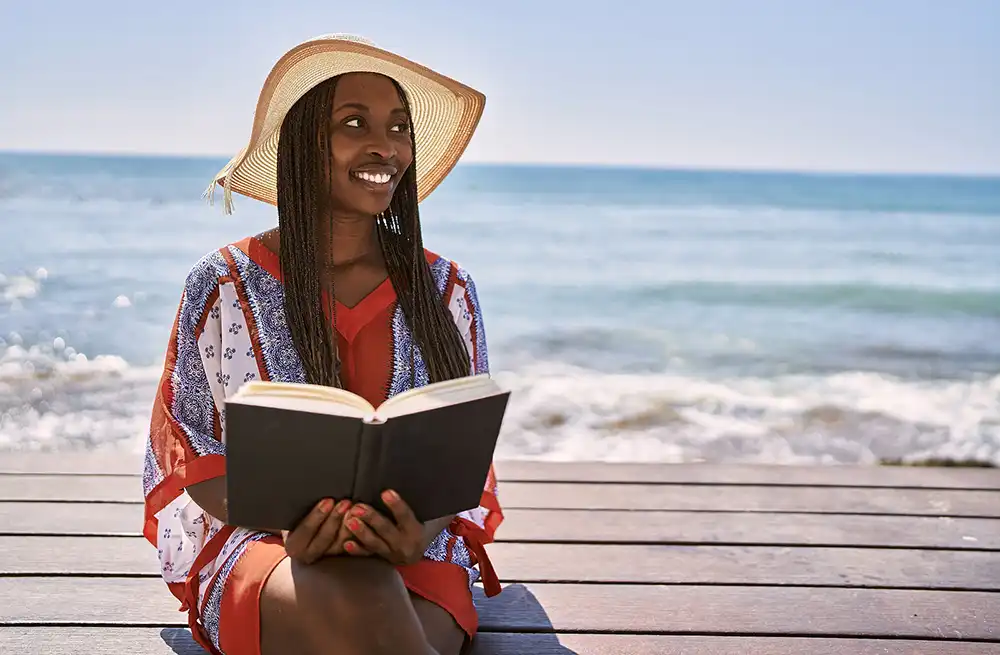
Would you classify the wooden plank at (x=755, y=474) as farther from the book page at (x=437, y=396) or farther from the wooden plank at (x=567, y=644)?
the book page at (x=437, y=396)

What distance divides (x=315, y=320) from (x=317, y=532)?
43 cm

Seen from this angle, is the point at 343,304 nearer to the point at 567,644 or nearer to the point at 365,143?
the point at 365,143

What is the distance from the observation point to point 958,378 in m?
6.94

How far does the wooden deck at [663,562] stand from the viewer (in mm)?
2006

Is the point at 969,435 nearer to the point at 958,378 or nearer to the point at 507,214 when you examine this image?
the point at 958,378

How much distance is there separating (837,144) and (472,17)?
10.3 metres

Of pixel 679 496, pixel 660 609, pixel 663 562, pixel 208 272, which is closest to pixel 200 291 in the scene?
pixel 208 272

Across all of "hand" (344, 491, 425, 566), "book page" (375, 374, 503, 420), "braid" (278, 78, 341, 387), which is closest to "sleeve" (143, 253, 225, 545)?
"braid" (278, 78, 341, 387)

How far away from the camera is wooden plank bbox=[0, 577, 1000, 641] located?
6.70ft

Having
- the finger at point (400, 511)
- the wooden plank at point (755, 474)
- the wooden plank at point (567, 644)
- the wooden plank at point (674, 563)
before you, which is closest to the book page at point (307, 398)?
the finger at point (400, 511)

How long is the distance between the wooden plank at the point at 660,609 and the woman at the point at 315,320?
7.4 inches

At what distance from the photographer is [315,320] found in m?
1.84

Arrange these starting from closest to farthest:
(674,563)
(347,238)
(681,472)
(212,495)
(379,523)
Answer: (379,523) < (212,495) < (347,238) < (674,563) < (681,472)

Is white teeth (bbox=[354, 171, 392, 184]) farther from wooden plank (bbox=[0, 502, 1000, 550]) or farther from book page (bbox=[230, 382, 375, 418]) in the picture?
wooden plank (bbox=[0, 502, 1000, 550])
